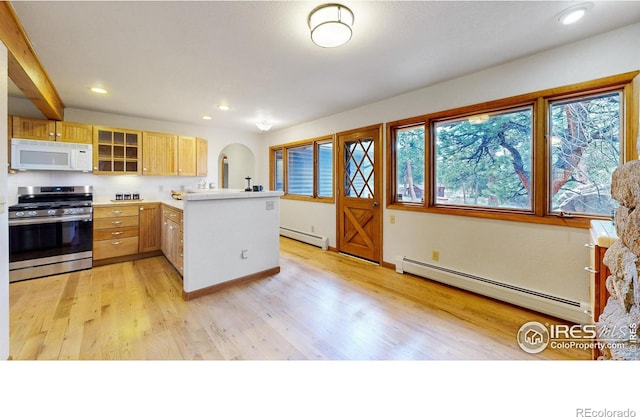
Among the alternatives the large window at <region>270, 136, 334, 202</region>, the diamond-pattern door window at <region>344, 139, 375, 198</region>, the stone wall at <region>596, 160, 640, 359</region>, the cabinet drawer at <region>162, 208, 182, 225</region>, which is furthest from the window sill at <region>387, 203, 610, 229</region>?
the cabinet drawer at <region>162, 208, 182, 225</region>

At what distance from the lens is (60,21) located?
1914 mm

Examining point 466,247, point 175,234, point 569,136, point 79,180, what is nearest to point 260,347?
point 175,234

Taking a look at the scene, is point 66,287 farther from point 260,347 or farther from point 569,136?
point 569,136

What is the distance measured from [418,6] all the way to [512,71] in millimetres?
1458

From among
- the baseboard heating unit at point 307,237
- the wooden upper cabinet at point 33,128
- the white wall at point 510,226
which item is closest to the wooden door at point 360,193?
the white wall at point 510,226

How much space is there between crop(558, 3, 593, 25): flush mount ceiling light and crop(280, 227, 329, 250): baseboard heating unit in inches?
→ 150

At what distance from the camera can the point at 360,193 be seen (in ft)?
13.8

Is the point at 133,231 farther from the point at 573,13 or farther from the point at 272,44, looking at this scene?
the point at 573,13

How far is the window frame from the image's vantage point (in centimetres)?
199

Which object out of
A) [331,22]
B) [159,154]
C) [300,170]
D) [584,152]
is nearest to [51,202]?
[159,154]

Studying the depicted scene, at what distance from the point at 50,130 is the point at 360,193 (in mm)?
4508

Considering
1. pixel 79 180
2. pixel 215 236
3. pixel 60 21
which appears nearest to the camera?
pixel 60 21

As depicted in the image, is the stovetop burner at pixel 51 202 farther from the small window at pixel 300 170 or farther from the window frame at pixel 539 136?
the window frame at pixel 539 136
